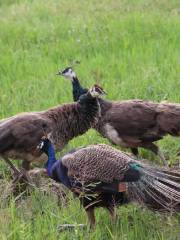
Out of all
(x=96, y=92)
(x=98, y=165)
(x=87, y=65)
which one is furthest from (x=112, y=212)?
(x=87, y=65)

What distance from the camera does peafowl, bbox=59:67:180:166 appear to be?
6324mm

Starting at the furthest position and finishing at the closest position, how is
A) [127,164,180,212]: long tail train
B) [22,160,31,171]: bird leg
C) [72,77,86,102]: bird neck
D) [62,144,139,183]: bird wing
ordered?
[72,77,86,102]: bird neck → [22,160,31,171]: bird leg → [62,144,139,183]: bird wing → [127,164,180,212]: long tail train

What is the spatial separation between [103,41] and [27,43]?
1.28m

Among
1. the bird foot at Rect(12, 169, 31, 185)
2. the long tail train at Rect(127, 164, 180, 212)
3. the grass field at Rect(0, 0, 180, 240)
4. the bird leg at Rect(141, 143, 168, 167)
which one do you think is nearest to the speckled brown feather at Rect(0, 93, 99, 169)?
the bird foot at Rect(12, 169, 31, 185)

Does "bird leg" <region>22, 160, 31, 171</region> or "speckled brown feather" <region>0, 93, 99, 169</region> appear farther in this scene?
"bird leg" <region>22, 160, 31, 171</region>

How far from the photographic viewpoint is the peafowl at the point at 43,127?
19.6ft

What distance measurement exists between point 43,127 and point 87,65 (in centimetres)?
299

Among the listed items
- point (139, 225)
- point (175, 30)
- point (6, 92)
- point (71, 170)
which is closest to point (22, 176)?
point (71, 170)

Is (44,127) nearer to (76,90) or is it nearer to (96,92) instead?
(96,92)

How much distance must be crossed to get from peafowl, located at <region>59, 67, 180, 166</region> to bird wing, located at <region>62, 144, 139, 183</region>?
1.44m

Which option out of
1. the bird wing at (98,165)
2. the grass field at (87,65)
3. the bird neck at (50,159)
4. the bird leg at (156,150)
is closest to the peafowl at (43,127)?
the grass field at (87,65)

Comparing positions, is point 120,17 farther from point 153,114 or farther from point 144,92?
point 153,114

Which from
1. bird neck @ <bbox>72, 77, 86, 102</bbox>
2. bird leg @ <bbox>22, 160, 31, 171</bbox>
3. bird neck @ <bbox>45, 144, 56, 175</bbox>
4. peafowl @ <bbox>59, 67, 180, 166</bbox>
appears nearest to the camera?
bird neck @ <bbox>45, 144, 56, 175</bbox>

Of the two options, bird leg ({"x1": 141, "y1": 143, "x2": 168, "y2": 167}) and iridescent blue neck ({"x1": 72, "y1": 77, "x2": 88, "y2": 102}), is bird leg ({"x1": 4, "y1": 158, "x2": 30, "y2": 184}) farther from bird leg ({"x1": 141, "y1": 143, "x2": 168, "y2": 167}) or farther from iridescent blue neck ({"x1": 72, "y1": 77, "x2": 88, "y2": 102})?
iridescent blue neck ({"x1": 72, "y1": 77, "x2": 88, "y2": 102})
